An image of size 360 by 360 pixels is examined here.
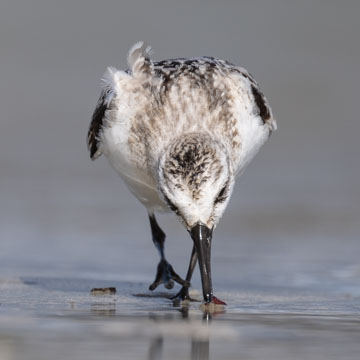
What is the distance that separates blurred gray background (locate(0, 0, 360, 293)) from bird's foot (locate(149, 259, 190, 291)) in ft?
1.00

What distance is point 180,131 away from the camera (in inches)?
329

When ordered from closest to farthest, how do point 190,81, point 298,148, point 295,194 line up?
point 190,81 → point 295,194 → point 298,148

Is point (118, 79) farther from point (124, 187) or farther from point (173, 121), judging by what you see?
point (124, 187)

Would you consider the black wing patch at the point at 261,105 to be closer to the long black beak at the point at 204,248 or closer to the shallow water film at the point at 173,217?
the shallow water film at the point at 173,217

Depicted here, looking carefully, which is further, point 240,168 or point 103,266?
point 103,266

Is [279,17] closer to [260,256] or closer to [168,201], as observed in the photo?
[260,256]

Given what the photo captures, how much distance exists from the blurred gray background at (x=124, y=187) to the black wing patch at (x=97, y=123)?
1094 millimetres

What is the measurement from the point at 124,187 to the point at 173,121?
20.3ft

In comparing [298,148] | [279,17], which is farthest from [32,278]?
[279,17]

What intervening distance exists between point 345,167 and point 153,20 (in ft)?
28.1

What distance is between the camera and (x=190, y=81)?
8797 mm

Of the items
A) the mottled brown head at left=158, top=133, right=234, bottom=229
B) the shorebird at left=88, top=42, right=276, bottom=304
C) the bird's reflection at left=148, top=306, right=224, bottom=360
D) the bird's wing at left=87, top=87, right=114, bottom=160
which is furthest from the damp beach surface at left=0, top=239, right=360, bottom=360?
the bird's wing at left=87, top=87, right=114, bottom=160

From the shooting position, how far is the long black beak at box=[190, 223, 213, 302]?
7.52 m

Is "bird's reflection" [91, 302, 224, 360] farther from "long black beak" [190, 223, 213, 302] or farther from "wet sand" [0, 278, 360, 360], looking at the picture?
"long black beak" [190, 223, 213, 302]
